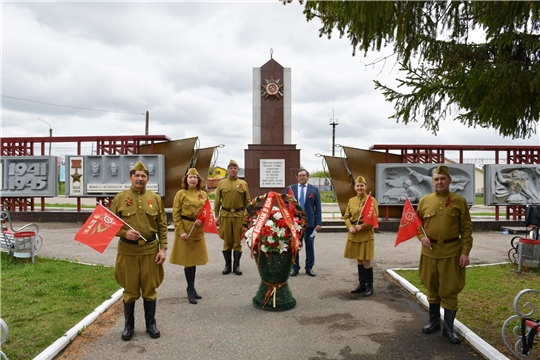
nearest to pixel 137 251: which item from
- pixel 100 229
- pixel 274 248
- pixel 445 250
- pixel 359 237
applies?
pixel 100 229

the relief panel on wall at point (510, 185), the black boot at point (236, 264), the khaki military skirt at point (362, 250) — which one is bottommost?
the black boot at point (236, 264)

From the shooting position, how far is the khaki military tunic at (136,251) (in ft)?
13.2

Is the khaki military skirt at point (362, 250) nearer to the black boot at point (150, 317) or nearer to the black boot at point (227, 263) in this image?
the black boot at point (227, 263)

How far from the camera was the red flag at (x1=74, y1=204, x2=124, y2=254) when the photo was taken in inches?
155

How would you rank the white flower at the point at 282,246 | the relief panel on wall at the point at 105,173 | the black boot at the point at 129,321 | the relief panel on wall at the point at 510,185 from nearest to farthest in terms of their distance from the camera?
the black boot at the point at 129,321, the white flower at the point at 282,246, the relief panel on wall at the point at 510,185, the relief panel on wall at the point at 105,173

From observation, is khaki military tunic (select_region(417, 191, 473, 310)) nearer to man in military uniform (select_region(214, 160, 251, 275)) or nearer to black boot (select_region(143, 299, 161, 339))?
black boot (select_region(143, 299, 161, 339))

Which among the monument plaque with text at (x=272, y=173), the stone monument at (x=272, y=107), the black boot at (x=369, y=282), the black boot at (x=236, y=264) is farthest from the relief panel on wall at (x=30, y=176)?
the black boot at (x=369, y=282)

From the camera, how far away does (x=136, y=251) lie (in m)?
4.03

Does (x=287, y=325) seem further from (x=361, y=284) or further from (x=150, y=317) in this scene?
(x=361, y=284)

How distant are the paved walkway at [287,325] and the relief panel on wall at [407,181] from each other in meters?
5.86

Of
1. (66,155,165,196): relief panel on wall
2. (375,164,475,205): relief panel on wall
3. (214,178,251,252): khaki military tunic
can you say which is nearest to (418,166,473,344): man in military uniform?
(214,178,251,252): khaki military tunic

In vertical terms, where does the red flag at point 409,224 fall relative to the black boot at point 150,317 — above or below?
above

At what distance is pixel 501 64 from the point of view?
305 cm

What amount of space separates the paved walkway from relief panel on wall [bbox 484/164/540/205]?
26.3ft
